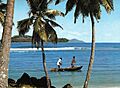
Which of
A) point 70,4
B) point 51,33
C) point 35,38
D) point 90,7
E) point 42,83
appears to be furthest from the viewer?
point 42,83

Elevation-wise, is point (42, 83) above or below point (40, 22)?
below

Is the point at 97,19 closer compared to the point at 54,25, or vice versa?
the point at 97,19

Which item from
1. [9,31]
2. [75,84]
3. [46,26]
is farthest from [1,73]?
[75,84]

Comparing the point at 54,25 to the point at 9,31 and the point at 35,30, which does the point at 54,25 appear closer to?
the point at 35,30

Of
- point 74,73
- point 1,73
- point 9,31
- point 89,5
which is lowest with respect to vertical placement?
point 74,73

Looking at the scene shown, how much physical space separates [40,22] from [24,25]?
1.31 meters

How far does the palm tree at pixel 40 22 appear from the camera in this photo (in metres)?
28.1

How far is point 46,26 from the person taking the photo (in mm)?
28375

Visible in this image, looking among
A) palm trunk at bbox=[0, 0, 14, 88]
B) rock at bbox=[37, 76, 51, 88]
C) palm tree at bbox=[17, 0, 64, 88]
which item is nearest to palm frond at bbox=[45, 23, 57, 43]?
palm tree at bbox=[17, 0, 64, 88]

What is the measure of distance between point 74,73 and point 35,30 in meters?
25.6

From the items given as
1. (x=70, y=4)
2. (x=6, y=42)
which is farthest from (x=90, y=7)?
(x=6, y=42)

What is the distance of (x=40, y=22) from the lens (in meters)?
28.1

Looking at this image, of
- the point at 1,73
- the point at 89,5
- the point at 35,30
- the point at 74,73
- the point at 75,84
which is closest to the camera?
the point at 1,73

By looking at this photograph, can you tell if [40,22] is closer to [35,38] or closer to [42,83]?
[35,38]
